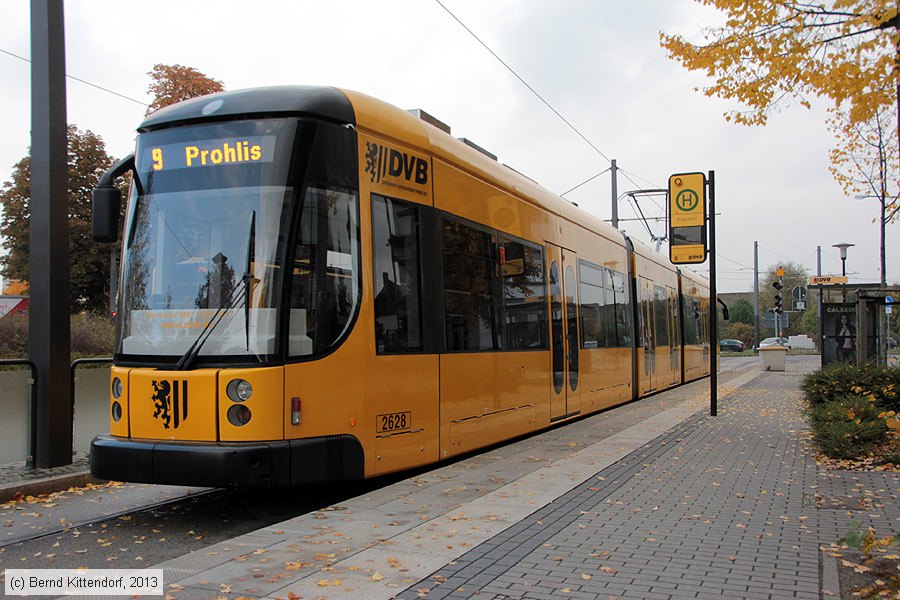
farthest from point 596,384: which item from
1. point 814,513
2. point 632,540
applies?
point 632,540

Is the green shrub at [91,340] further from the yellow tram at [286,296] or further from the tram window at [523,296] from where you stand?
the yellow tram at [286,296]

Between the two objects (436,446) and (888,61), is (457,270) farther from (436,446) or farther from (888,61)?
(888,61)

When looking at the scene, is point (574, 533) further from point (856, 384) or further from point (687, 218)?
point (687, 218)

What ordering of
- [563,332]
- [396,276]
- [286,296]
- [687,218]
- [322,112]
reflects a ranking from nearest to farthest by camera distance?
[286,296], [322,112], [396,276], [563,332], [687,218]

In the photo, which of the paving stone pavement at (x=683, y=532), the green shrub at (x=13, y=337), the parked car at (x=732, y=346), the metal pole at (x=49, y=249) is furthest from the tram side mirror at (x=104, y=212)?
the parked car at (x=732, y=346)

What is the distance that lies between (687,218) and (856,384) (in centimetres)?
464

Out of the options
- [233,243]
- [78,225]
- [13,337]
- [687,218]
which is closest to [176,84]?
[78,225]

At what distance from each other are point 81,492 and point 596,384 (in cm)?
857

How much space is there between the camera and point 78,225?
3531 centimetres

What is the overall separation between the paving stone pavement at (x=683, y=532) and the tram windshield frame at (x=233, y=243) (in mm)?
2508

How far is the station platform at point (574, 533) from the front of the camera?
15.6 feet

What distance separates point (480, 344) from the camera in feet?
31.0

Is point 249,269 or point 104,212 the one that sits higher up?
point 104,212

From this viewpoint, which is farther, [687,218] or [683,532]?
[687,218]
